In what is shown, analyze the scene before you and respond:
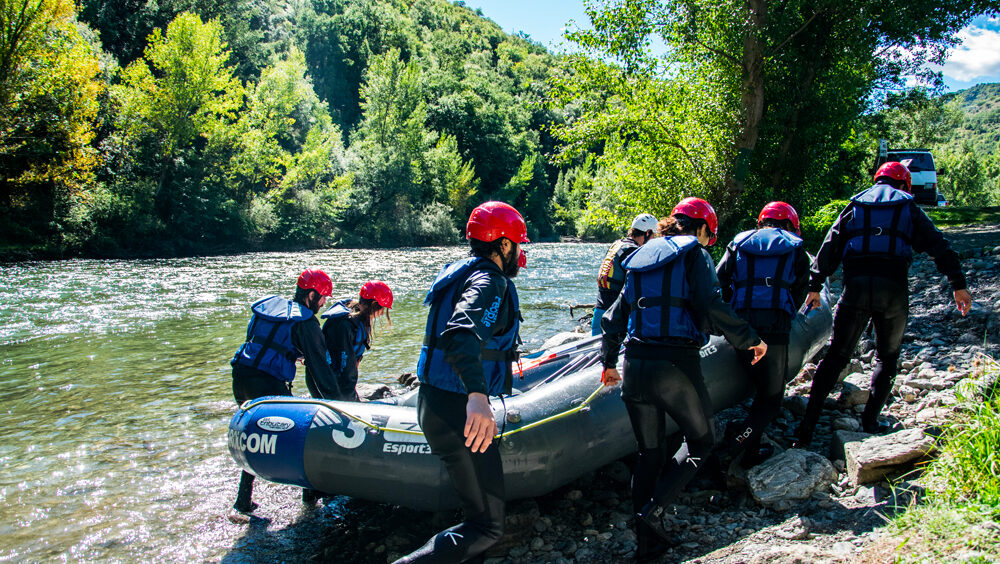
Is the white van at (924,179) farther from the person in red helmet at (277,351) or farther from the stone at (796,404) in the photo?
the person in red helmet at (277,351)

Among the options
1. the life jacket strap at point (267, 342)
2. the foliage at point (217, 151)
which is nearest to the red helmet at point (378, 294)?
the life jacket strap at point (267, 342)

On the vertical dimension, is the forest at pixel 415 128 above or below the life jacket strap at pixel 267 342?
above

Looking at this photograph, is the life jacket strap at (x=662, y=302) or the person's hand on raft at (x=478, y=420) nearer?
the person's hand on raft at (x=478, y=420)

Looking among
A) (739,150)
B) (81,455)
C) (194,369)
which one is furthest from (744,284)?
(739,150)

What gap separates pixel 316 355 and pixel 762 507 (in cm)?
333

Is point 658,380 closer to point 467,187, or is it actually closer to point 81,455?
point 81,455

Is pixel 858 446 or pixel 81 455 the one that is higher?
pixel 858 446

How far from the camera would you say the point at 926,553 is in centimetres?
221

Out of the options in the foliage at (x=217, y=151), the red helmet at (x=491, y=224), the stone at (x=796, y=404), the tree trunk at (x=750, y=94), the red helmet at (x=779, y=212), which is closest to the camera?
the red helmet at (x=491, y=224)

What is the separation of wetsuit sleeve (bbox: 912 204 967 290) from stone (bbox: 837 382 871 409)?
1.32 meters

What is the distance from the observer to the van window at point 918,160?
65.5ft

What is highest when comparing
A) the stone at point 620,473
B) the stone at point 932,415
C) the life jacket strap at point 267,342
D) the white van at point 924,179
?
the white van at point 924,179

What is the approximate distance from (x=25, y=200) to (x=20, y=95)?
4111mm

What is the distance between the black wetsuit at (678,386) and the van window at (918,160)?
69.3ft
